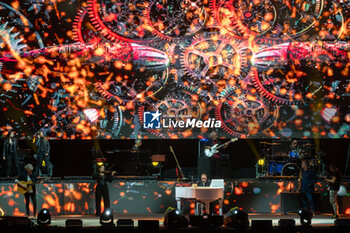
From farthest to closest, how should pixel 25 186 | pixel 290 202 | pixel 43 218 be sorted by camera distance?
pixel 290 202
pixel 25 186
pixel 43 218

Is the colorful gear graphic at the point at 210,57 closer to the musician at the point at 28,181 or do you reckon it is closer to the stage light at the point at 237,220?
the musician at the point at 28,181

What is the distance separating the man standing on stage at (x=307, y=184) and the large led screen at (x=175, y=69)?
1.28 m

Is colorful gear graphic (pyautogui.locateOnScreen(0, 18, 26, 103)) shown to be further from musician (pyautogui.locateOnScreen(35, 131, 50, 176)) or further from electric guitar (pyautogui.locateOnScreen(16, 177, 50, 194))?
electric guitar (pyautogui.locateOnScreen(16, 177, 50, 194))

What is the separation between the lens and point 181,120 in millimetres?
11766

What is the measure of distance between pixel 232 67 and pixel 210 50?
551 mm

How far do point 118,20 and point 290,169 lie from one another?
4488 millimetres

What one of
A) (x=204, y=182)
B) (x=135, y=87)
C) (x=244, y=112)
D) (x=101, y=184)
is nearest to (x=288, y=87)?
(x=244, y=112)

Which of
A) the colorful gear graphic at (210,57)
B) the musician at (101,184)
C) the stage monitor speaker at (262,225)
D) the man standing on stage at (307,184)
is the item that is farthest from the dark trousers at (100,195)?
the stage monitor speaker at (262,225)

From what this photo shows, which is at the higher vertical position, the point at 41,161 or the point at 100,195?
the point at 41,161

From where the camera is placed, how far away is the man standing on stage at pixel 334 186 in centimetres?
1041

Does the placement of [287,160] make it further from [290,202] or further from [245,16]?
[245,16]

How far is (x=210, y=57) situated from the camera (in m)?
11.8

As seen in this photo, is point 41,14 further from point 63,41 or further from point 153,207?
point 153,207

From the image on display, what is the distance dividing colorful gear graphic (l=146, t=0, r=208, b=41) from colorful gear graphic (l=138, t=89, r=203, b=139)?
1.16 meters
